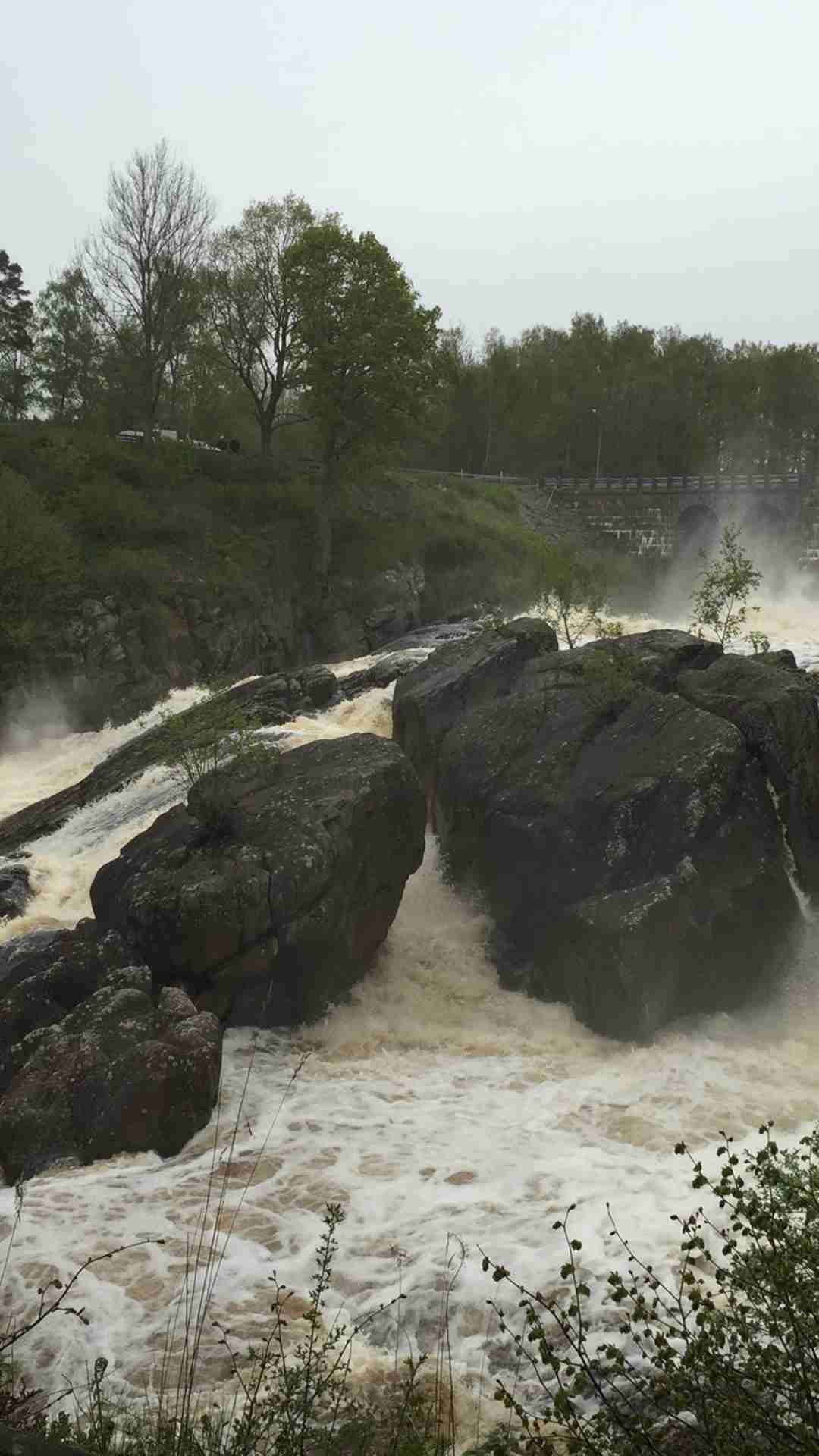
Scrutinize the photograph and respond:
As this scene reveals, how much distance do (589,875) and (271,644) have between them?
1031 inches

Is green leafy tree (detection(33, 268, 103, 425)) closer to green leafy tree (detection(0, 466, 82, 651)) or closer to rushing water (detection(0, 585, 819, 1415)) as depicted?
green leafy tree (detection(0, 466, 82, 651))

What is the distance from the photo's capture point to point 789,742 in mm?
16875

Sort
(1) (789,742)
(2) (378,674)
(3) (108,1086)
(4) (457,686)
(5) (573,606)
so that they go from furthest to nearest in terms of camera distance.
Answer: (5) (573,606) → (2) (378,674) → (4) (457,686) → (1) (789,742) → (3) (108,1086)

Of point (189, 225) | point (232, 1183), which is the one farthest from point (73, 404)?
point (232, 1183)

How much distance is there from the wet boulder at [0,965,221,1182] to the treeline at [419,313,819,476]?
51427mm

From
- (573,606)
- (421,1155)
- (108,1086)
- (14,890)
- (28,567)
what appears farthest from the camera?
(28,567)

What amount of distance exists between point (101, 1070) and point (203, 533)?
3281 cm

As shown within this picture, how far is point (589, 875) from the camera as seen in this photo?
16453 millimetres

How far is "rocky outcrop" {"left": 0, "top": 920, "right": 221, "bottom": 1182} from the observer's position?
1177 cm

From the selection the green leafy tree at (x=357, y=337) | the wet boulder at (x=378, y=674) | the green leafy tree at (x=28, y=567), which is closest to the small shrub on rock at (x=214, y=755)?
the wet boulder at (x=378, y=674)

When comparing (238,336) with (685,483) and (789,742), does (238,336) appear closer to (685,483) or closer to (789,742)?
(685,483)

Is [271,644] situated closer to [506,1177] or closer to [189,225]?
[189,225]

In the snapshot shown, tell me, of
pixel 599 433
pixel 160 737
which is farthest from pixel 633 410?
pixel 160 737

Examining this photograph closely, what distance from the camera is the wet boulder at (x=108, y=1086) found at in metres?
11.8
